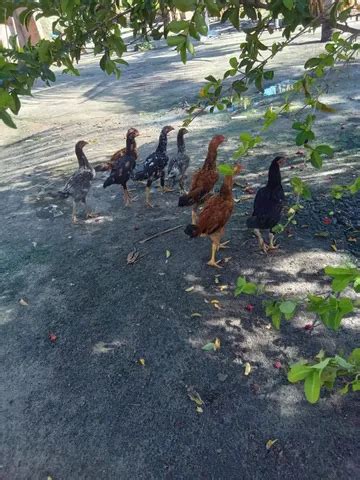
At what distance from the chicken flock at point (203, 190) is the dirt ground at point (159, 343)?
0.31m

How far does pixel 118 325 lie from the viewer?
484 centimetres

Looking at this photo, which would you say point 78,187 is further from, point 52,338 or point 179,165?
point 52,338

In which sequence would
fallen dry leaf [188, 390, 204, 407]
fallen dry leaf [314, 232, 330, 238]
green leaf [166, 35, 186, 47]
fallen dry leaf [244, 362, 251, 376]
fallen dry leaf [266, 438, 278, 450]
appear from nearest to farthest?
green leaf [166, 35, 186, 47]
fallen dry leaf [266, 438, 278, 450]
fallen dry leaf [188, 390, 204, 407]
fallen dry leaf [244, 362, 251, 376]
fallen dry leaf [314, 232, 330, 238]

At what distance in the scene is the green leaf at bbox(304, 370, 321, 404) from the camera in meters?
1.28

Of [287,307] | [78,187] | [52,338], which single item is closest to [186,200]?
[78,187]

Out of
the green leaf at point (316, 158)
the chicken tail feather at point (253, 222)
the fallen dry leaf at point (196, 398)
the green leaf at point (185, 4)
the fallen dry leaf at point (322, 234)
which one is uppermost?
the green leaf at point (185, 4)

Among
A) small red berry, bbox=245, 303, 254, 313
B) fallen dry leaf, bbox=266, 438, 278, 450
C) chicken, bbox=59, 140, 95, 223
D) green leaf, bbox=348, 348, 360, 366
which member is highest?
green leaf, bbox=348, 348, 360, 366

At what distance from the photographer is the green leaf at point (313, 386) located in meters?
1.28

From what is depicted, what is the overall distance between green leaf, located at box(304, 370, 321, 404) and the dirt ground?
2345 millimetres

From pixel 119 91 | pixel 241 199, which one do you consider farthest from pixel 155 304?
pixel 119 91

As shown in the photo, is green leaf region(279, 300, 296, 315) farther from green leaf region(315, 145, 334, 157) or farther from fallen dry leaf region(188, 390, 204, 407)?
fallen dry leaf region(188, 390, 204, 407)

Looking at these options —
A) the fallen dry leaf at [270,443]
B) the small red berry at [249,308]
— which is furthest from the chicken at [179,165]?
the fallen dry leaf at [270,443]

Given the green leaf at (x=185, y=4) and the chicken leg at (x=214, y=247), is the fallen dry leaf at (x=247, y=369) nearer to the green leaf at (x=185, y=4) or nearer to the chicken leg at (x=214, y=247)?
the chicken leg at (x=214, y=247)

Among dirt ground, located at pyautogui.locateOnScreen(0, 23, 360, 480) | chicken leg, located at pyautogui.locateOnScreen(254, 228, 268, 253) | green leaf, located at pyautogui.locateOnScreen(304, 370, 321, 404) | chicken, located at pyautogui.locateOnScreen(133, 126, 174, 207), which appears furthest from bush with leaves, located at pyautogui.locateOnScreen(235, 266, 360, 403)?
chicken, located at pyautogui.locateOnScreen(133, 126, 174, 207)
